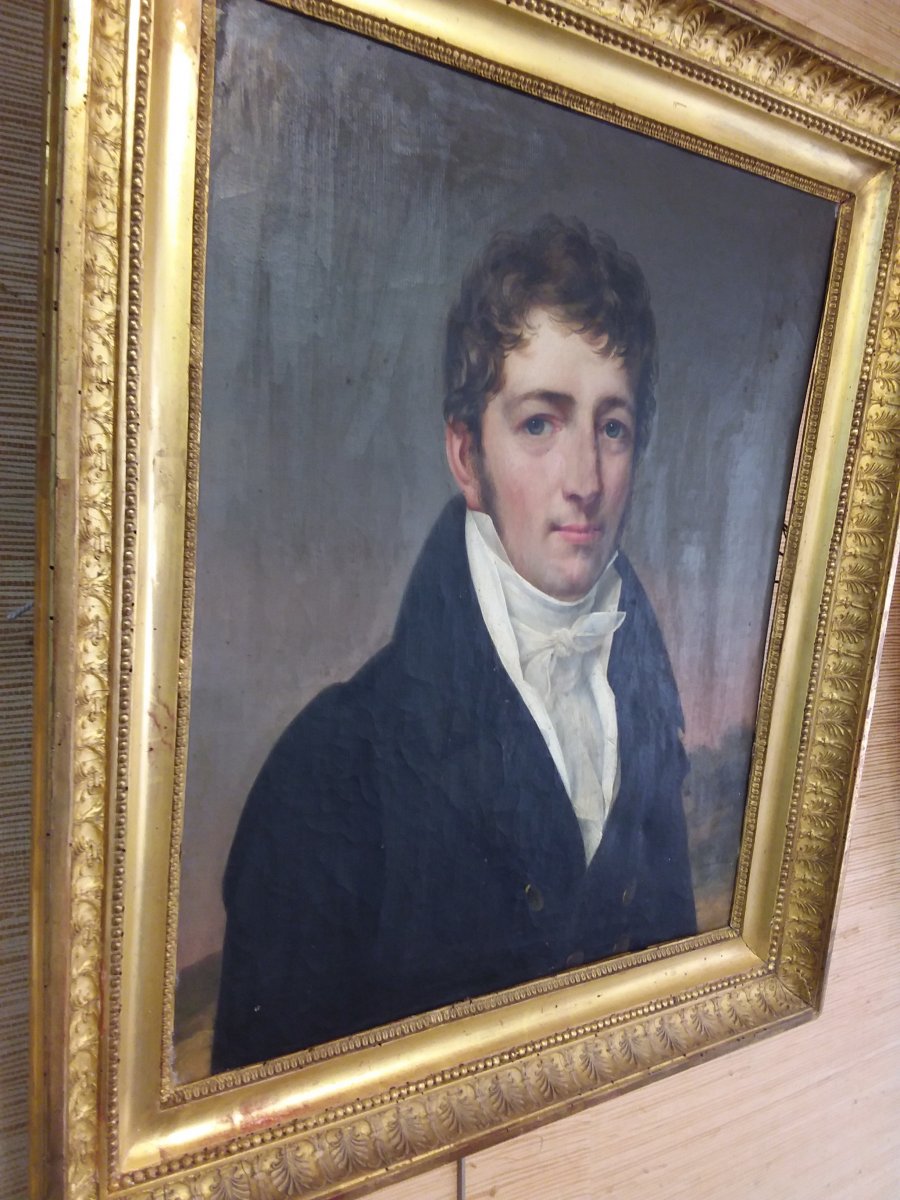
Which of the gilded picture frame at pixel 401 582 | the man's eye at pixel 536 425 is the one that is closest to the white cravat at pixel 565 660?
the man's eye at pixel 536 425

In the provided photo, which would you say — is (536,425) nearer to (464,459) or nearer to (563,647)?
(464,459)

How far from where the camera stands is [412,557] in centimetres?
88

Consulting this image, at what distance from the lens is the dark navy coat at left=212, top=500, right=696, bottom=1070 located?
2.76ft

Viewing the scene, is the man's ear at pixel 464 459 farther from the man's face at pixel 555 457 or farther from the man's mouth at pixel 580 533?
the man's mouth at pixel 580 533

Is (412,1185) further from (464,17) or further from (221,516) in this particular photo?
(464,17)

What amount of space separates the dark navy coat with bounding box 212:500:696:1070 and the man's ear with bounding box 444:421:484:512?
0.06 ft

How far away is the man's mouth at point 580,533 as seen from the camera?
38.2 inches

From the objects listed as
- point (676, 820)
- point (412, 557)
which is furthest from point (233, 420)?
point (676, 820)

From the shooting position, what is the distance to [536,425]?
3.01 feet

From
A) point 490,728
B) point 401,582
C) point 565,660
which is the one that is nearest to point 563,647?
point 565,660

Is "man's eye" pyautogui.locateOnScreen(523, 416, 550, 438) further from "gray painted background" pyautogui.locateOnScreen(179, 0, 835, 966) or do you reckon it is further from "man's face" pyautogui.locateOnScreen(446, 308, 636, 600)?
"gray painted background" pyautogui.locateOnScreen(179, 0, 835, 966)

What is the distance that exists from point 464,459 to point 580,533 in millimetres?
179

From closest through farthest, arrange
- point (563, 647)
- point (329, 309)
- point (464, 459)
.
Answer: point (329, 309) → point (464, 459) → point (563, 647)

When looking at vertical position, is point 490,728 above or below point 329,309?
below
